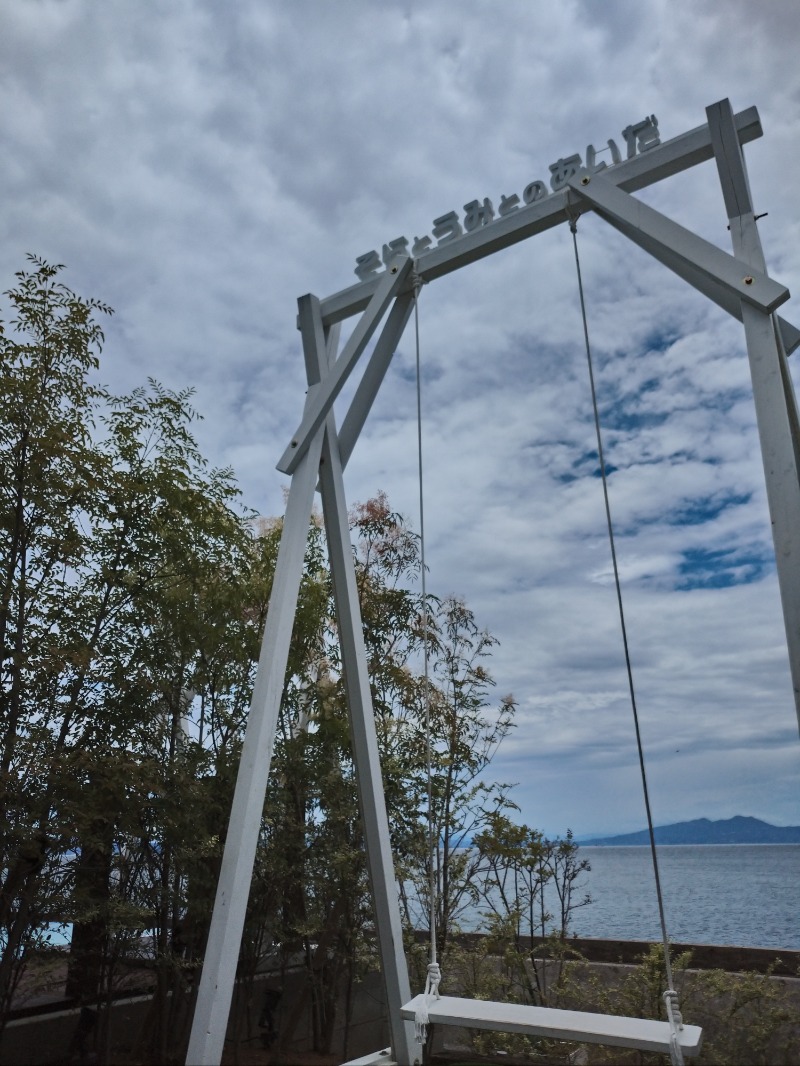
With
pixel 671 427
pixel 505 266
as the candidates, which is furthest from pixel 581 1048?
pixel 671 427

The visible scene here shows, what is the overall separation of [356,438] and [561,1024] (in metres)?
1.85

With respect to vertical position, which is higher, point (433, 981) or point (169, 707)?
point (169, 707)

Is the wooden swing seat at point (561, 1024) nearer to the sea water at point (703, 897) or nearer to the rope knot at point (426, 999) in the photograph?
the rope knot at point (426, 999)

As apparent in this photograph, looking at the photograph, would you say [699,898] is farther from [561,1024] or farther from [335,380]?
[335,380]

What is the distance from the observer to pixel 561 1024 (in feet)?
6.83

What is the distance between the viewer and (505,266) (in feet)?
15.7

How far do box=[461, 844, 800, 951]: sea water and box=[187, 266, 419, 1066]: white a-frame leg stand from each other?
85.1 inches

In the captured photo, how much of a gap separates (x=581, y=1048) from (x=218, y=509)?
10.2 feet

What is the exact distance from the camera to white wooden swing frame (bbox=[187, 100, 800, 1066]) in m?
1.89

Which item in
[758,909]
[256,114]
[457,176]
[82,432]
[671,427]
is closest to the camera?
[82,432]

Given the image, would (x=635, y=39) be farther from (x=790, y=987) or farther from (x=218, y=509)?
(x=790, y=987)

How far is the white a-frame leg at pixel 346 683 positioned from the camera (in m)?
1.98

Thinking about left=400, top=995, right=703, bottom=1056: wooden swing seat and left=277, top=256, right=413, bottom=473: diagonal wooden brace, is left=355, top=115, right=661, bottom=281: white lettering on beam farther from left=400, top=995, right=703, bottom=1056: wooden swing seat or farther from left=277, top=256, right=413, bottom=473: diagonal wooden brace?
left=400, top=995, right=703, bottom=1056: wooden swing seat

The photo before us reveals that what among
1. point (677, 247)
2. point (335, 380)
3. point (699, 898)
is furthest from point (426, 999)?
point (699, 898)
